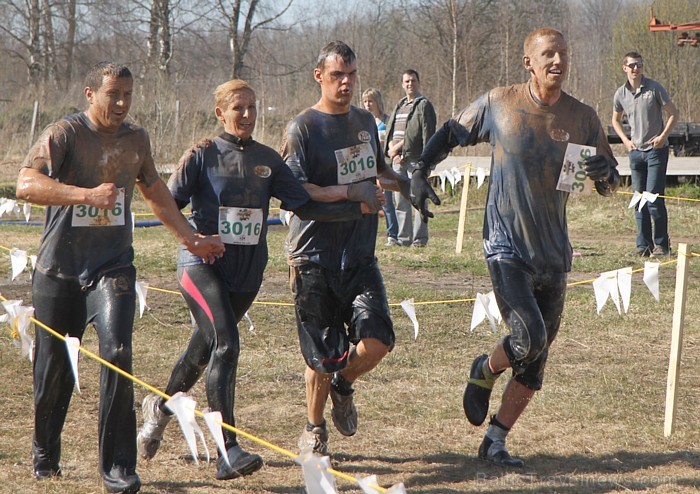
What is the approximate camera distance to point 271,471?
4.73 meters

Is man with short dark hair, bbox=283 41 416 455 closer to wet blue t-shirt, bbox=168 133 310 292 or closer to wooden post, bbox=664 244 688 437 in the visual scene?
wet blue t-shirt, bbox=168 133 310 292

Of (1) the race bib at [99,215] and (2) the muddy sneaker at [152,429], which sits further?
(2) the muddy sneaker at [152,429]

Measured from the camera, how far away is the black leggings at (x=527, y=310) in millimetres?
4543

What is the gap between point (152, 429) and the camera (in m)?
4.80

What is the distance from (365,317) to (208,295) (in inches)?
30.9

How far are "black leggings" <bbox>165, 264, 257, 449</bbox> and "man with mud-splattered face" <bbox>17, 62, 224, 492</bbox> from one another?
34 cm

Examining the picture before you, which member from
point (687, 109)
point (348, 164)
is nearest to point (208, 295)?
point (348, 164)

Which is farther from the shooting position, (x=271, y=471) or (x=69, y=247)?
(x=271, y=471)

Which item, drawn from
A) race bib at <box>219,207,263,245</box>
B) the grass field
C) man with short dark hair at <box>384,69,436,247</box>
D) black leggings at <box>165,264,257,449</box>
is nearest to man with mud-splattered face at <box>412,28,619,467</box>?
the grass field

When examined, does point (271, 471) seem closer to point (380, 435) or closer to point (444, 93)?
point (380, 435)

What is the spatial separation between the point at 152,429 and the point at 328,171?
5.10ft

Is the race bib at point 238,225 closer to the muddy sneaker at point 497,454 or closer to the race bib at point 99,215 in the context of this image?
the race bib at point 99,215

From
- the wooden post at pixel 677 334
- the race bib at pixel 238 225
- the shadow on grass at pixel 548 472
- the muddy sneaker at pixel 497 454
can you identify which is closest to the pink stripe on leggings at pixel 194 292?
the race bib at pixel 238 225

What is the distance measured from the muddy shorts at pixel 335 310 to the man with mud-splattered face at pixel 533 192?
58cm
